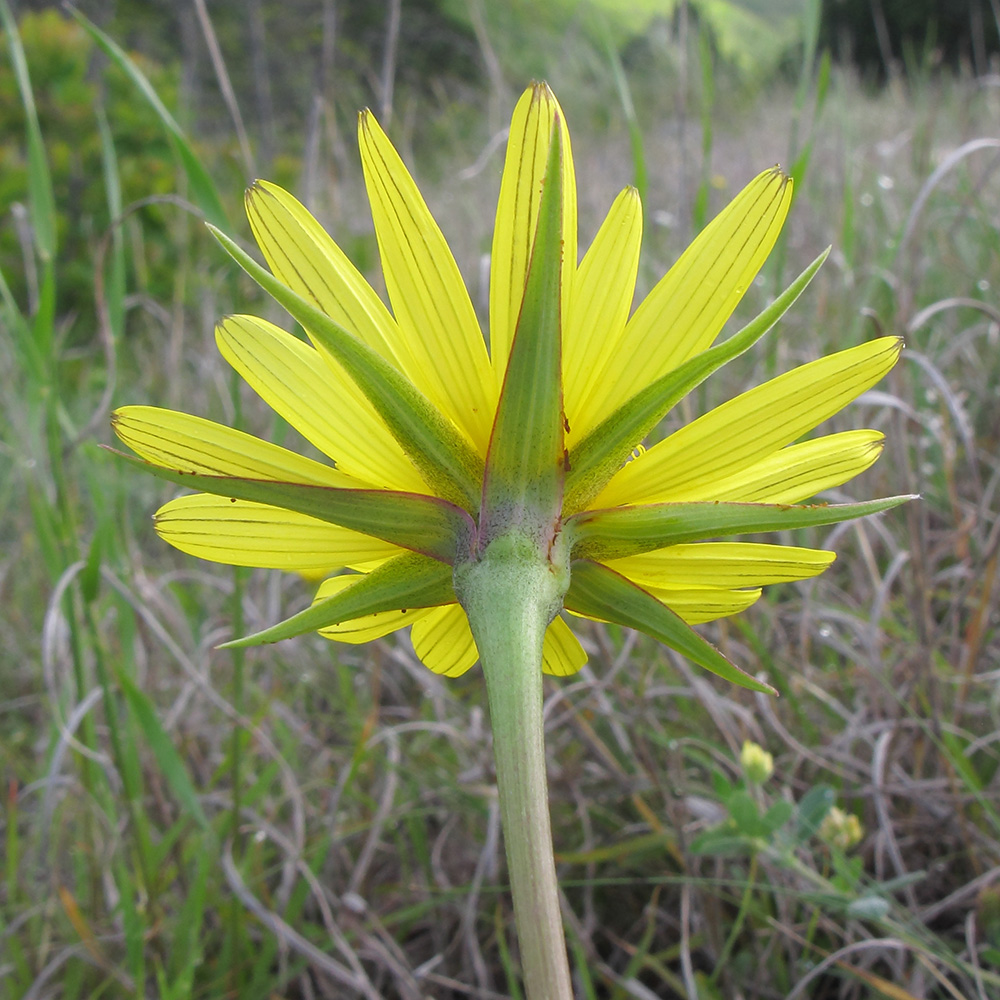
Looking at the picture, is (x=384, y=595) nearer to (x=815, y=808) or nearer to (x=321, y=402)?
(x=321, y=402)

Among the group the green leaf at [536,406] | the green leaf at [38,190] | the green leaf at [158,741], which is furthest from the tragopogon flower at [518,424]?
the green leaf at [38,190]

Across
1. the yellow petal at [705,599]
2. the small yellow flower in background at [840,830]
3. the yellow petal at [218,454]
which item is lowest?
the small yellow flower in background at [840,830]

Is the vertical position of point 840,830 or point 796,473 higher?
point 796,473

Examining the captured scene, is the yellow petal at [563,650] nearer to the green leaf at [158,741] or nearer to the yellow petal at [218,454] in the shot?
the yellow petal at [218,454]

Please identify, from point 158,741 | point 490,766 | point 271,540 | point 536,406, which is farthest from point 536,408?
point 490,766

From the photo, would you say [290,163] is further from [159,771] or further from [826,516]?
[826,516]
